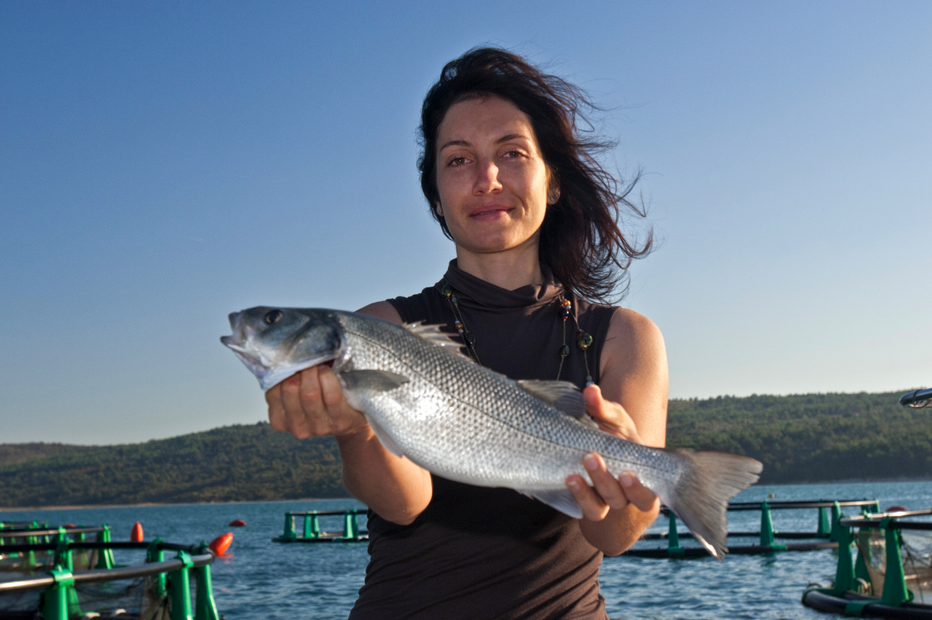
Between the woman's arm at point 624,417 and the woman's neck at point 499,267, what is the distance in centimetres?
53

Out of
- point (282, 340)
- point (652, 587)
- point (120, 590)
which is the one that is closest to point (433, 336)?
point (282, 340)

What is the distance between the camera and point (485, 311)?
3.20m

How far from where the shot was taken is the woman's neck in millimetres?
3318

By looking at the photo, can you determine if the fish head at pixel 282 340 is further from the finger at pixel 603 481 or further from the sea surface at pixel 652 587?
the sea surface at pixel 652 587

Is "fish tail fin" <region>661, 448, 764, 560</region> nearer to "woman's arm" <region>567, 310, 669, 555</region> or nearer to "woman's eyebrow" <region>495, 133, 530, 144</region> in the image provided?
"woman's arm" <region>567, 310, 669, 555</region>

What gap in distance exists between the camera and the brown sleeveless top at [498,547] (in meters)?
2.53

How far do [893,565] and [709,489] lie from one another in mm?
8757

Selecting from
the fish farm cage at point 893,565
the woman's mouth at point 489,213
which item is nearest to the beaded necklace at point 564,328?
the woman's mouth at point 489,213

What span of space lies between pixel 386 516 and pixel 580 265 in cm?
180

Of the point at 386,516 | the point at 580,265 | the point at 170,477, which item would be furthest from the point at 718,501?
the point at 170,477

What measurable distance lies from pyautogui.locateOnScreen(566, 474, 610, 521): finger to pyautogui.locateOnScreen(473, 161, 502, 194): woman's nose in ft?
4.16

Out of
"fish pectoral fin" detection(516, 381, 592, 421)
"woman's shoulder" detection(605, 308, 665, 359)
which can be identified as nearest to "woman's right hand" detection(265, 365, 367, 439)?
"fish pectoral fin" detection(516, 381, 592, 421)

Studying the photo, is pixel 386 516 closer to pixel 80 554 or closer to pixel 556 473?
pixel 556 473

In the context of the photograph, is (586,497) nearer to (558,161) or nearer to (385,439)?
(385,439)
